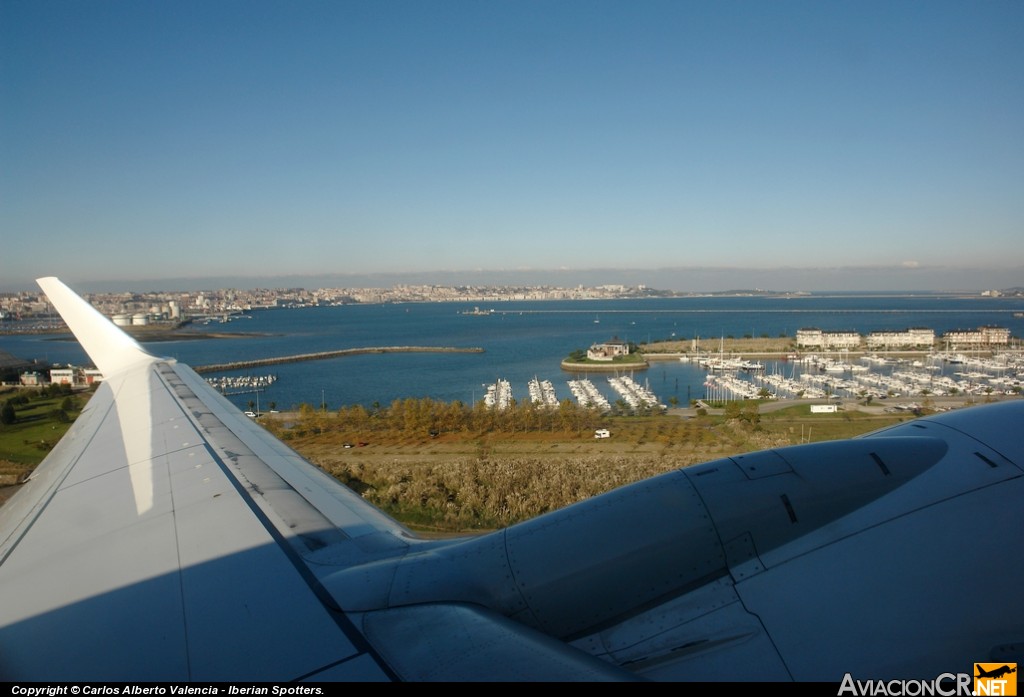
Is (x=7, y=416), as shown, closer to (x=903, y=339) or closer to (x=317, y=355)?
(x=317, y=355)

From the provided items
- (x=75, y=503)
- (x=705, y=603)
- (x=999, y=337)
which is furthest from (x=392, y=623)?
(x=999, y=337)

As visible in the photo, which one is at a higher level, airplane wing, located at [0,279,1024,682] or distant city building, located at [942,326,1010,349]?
airplane wing, located at [0,279,1024,682]

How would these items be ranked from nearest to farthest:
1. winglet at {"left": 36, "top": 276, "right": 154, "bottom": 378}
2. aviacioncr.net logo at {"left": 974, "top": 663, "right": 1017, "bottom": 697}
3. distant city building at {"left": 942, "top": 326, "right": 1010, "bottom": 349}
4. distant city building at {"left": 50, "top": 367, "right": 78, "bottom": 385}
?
aviacioncr.net logo at {"left": 974, "top": 663, "right": 1017, "bottom": 697} → winglet at {"left": 36, "top": 276, "right": 154, "bottom": 378} → distant city building at {"left": 50, "top": 367, "right": 78, "bottom": 385} → distant city building at {"left": 942, "top": 326, "right": 1010, "bottom": 349}

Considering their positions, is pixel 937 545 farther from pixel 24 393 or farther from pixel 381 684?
pixel 24 393

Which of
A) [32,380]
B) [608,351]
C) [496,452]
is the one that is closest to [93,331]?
[496,452]

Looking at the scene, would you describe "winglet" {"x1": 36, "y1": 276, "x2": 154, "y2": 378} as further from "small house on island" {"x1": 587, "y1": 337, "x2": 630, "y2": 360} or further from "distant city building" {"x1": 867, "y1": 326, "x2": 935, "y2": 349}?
"distant city building" {"x1": 867, "y1": 326, "x2": 935, "y2": 349}

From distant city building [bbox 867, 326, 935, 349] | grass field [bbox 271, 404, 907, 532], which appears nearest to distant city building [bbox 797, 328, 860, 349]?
distant city building [bbox 867, 326, 935, 349]
